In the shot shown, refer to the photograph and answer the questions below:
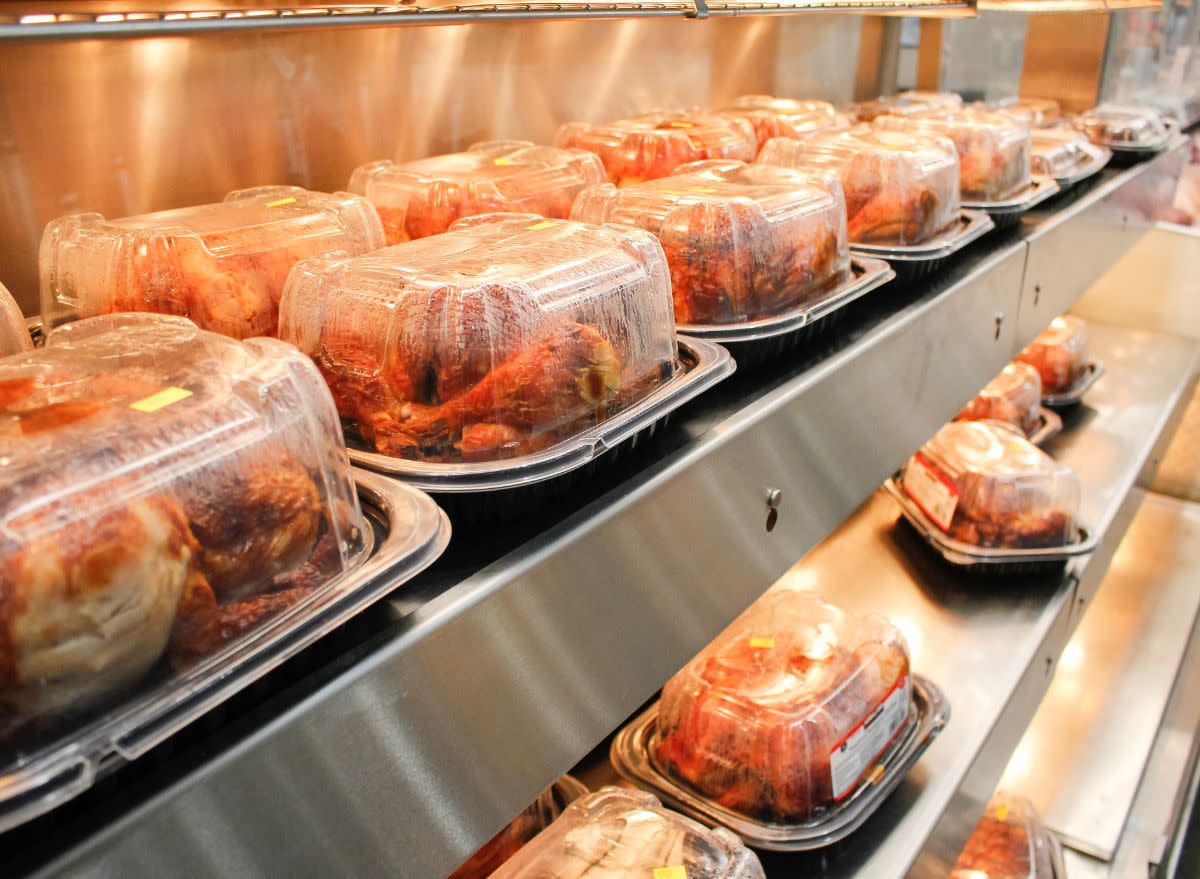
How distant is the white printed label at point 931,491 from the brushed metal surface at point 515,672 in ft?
2.56

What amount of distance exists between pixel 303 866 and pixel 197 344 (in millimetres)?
441

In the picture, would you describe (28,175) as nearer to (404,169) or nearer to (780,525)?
(404,169)

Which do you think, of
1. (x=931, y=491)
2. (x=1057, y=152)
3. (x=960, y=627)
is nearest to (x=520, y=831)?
(x=960, y=627)

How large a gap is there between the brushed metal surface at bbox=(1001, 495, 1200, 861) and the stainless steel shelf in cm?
90

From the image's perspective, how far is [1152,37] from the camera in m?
4.12

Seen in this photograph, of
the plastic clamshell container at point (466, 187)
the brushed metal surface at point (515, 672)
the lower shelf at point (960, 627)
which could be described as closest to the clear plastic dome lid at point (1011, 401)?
the lower shelf at point (960, 627)

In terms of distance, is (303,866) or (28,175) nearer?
(303,866)

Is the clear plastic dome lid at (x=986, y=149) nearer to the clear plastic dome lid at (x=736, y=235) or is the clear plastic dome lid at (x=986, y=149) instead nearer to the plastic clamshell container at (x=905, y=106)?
the plastic clamshell container at (x=905, y=106)

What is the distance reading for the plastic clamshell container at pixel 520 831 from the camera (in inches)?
53.1

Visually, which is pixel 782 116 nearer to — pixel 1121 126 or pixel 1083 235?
pixel 1083 235

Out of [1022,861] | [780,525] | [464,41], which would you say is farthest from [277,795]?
[1022,861]

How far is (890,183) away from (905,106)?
1.11 metres

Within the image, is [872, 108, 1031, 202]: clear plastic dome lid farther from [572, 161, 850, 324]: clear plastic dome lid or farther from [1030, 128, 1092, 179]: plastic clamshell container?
[572, 161, 850, 324]: clear plastic dome lid

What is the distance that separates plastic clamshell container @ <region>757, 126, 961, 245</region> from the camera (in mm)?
1881
